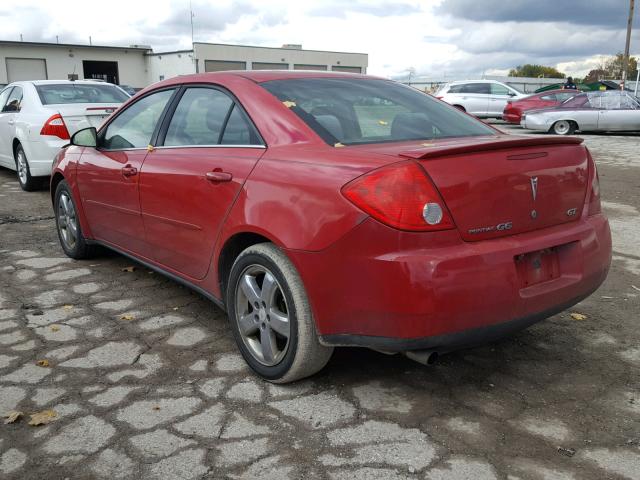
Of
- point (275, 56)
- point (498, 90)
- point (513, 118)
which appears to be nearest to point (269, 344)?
point (513, 118)

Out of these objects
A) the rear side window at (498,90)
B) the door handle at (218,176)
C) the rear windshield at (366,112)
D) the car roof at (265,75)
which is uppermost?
the rear side window at (498,90)

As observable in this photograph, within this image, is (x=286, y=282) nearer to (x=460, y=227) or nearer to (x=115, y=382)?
(x=460, y=227)

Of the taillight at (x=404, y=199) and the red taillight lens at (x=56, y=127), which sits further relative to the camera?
the red taillight lens at (x=56, y=127)

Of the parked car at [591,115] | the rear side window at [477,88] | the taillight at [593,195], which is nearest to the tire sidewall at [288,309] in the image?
the taillight at [593,195]

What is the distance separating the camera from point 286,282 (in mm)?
2846

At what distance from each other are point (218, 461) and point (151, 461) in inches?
10.5

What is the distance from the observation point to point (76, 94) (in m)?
9.01

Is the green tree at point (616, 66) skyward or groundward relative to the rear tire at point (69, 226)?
skyward

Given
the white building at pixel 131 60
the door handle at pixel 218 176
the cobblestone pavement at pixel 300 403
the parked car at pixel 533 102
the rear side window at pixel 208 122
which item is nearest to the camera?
the cobblestone pavement at pixel 300 403

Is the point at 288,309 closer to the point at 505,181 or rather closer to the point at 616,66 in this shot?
the point at 505,181

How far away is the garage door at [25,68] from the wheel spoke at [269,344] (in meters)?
44.1

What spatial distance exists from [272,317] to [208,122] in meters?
1.30

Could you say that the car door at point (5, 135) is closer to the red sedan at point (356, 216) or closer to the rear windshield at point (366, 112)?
the red sedan at point (356, 216)

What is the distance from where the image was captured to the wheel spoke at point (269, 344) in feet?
10.1
